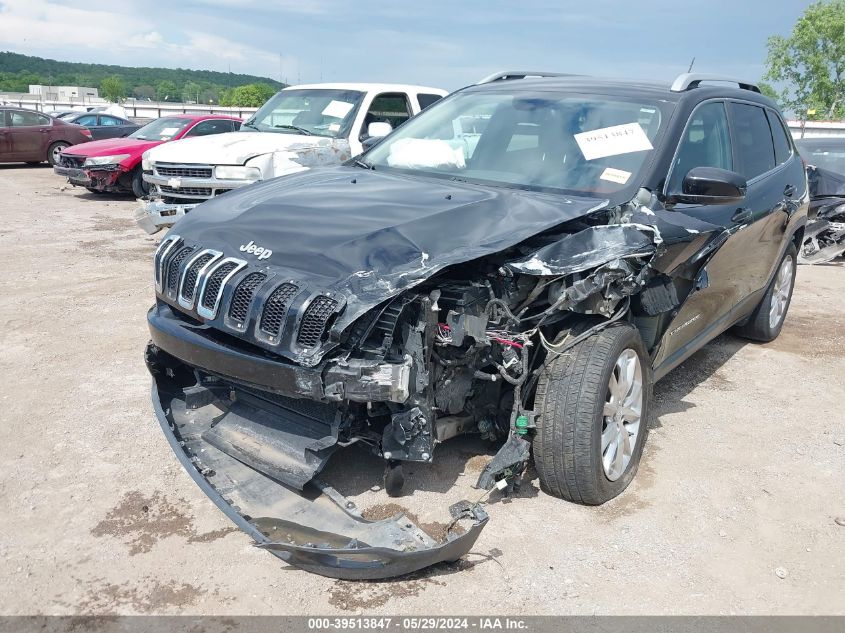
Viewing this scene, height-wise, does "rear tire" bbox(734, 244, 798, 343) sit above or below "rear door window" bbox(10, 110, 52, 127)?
below

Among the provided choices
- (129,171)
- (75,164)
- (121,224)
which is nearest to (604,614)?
(121,224)

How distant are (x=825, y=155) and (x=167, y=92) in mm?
98707

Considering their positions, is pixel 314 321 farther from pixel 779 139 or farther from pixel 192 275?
pixel 779 139

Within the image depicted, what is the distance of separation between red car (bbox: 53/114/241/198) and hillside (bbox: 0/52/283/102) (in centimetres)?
8697

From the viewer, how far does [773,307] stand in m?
5.95

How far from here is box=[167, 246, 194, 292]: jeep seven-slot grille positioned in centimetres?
340

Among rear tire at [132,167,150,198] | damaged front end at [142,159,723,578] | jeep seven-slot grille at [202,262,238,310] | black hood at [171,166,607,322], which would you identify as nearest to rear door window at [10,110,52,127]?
rear tire at [132,167,150,198]

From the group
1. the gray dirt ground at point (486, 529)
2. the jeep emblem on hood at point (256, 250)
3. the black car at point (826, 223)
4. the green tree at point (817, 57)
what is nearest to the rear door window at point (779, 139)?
the gray dirt ground at point (486, 529)

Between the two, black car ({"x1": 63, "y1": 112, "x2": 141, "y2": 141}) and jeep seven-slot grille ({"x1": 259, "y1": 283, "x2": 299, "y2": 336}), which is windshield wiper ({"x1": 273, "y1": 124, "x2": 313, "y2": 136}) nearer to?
jeep seven-slot grille ({"x1": 259, "y1": 283, "x2": 299, "y2": 336})

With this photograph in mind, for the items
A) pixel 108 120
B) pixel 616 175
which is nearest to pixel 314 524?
pixel 616 175

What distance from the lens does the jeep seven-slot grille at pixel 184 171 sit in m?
8.75

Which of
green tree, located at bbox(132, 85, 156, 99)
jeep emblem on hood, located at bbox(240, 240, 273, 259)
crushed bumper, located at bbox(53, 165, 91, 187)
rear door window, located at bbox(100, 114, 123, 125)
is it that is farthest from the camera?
green tree, located at bbox(132, 85, 156, 99)

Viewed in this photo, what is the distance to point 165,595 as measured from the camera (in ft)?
9.03

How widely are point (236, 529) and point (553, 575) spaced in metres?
1.37
